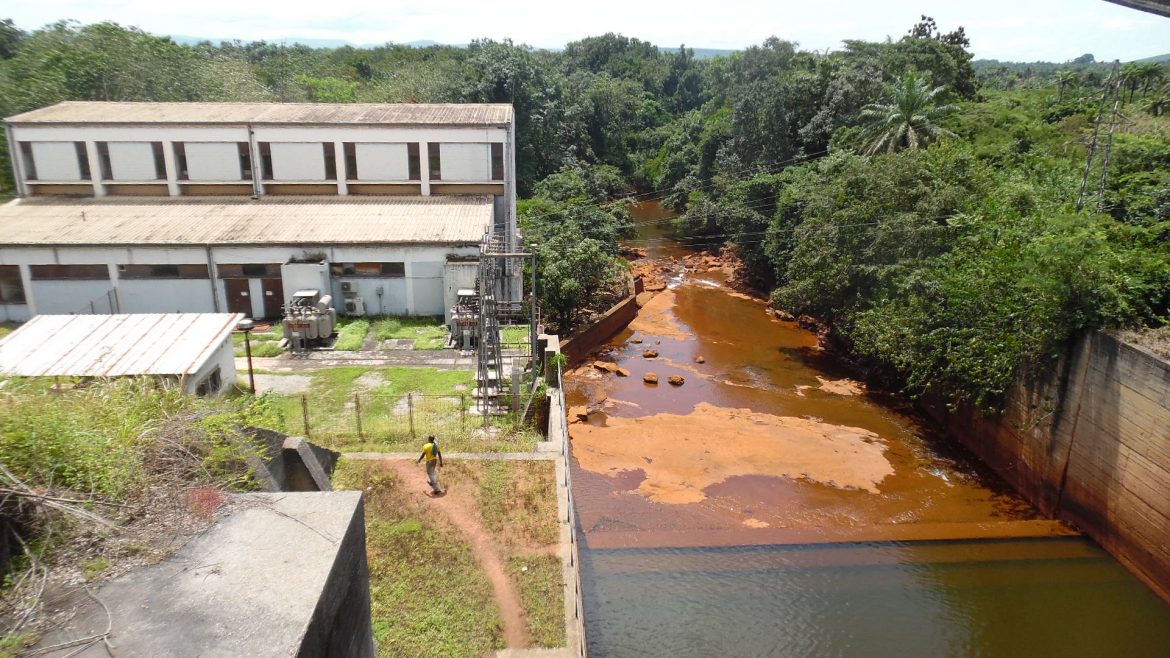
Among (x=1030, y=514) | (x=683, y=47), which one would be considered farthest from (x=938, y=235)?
(x=683, y=47)

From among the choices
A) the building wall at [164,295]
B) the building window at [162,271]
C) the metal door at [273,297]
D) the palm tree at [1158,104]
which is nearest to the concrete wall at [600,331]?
the metal door at [273,297]

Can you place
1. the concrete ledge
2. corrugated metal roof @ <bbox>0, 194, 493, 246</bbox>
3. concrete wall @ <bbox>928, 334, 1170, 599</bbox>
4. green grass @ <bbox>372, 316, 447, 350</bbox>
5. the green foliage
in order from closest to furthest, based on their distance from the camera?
1. the concrete ledge
2. the green foliage
3. concrete wall @ <bbox>928, 334, 1170, 599</bbox>
4. green grass @ <bbox>372, 316, 447, 350</bbox>
5. corrugated metal roof @ <bbox>0, 194, 493, 246</bbox>

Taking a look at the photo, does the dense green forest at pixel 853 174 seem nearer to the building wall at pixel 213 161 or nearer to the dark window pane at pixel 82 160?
the dark window pane at pixel 82 160

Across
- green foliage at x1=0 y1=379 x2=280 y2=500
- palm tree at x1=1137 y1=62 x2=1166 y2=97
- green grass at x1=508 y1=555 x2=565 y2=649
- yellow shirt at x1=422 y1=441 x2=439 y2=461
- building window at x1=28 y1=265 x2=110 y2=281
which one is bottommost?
green grass at x1=508 y1=555 x2=565 y2=649

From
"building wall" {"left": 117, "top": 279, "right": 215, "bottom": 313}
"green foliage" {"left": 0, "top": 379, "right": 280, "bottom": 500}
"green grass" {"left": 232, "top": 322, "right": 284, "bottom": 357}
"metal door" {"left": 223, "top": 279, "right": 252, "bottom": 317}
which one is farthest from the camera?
"metal door" {"left": 223, "top": 279, "right": 252, "bottom": 317}

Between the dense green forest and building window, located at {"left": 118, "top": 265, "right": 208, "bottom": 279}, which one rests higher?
the dense green forest

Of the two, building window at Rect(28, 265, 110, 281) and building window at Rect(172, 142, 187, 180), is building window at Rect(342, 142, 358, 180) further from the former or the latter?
building window at Rect(28, 265, 110, 281)

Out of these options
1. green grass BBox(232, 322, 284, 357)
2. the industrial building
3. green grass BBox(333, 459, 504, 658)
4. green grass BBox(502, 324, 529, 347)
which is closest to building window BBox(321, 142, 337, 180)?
the industrial building
